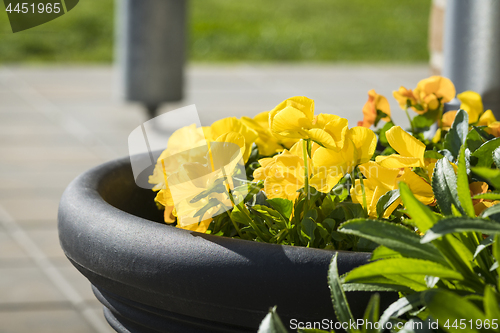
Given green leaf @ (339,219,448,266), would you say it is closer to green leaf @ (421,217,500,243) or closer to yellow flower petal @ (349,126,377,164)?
green leaf @ (421,217,500,243)

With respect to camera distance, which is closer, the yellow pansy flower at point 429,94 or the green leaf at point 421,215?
the green leaf at point 421,215

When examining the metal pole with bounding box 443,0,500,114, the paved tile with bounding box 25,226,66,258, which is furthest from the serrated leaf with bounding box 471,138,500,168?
the paved tile with bounding box 25,226,66,258

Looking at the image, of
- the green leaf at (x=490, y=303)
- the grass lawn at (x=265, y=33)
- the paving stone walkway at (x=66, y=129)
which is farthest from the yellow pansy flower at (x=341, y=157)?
the grass lawn at (x=265, y=33)

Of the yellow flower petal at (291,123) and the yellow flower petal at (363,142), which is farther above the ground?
the yellow flower petal at (291,123)

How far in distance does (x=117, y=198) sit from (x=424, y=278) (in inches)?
16.0

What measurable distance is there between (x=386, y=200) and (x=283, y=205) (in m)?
0.09

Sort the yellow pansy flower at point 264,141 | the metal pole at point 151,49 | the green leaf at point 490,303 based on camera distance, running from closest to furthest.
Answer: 1. the green leaf at point 490,303
2. the yellow pansy flower at point 264,141
3. the metal pole at point 151,49

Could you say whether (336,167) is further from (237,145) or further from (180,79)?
(180,79)

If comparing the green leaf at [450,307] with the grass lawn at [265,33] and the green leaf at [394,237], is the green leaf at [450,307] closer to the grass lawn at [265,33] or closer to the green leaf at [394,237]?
the green leaf at [394,237]

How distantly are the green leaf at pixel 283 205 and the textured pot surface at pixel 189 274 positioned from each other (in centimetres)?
5

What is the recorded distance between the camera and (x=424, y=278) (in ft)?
1.48

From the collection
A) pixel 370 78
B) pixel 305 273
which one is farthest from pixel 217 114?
pixel 305 273

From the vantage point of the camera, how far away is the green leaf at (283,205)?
0.55 m

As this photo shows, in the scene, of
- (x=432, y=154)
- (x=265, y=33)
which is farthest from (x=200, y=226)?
(x=265, y=33)
